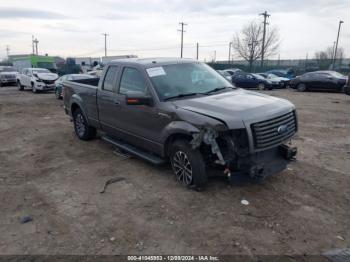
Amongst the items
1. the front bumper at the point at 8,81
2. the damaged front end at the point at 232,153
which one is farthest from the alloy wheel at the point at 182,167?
the front bumper at the point at 8,81

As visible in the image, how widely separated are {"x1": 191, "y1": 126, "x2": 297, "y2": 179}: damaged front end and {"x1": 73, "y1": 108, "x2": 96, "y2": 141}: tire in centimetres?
392

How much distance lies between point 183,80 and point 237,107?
1317mm

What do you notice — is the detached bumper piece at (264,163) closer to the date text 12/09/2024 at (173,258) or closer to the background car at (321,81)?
the date text 12/09/2024 at (173,258)

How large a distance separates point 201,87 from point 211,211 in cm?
221

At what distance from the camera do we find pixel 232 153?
423cm

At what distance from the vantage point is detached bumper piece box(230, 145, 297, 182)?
169 inches

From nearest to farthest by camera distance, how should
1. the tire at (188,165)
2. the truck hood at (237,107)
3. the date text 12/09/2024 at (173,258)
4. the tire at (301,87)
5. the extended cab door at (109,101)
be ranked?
the date text 12/09/2024 at (173,258), the truck hood at (237,107), the tire at (188,165), the extended cab door at (109,101), the tire at (301,87)

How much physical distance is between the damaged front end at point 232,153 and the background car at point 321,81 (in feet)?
59.7

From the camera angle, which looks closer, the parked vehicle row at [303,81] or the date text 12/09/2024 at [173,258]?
the date text 12/09/2024 at [173,258]

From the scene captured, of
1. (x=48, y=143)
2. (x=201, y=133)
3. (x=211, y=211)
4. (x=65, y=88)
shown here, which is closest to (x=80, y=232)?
(x=211, y=211)

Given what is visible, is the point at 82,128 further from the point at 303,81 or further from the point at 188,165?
the point at 303,81

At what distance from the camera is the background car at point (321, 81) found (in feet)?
65.5

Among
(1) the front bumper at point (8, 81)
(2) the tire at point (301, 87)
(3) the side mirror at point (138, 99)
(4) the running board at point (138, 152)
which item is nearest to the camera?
(3) the side mirror at point (138, 99)

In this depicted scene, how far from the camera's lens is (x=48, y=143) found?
765 centimetres
